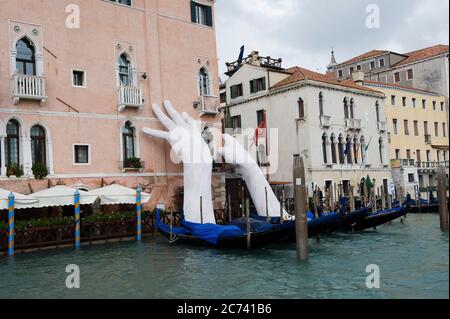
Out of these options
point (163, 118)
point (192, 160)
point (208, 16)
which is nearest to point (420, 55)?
point (208, 16)

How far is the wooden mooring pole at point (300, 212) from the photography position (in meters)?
11.2

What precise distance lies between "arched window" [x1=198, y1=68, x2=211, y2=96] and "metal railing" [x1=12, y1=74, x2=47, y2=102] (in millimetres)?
6323

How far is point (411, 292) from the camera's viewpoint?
8289mm

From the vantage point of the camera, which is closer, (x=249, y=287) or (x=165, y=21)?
(x=249, y=287)

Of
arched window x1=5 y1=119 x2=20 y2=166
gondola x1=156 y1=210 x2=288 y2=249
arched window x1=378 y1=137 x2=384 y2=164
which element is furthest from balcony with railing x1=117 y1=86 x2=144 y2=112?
arched window x1=378 y1=137 x2=384 y2=164

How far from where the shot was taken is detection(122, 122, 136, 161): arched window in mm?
17797

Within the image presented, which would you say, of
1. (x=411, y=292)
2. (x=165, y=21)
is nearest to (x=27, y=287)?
(x=411, y=292)

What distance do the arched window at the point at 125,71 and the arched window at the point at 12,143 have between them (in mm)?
3909

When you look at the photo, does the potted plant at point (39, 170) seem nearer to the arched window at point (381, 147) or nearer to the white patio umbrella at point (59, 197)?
the white patio umbrella at point (59, 197)

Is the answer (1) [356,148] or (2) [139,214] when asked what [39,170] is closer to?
(2) [139,214]

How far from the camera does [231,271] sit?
1094 centimetres

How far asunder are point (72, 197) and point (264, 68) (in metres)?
15.3
